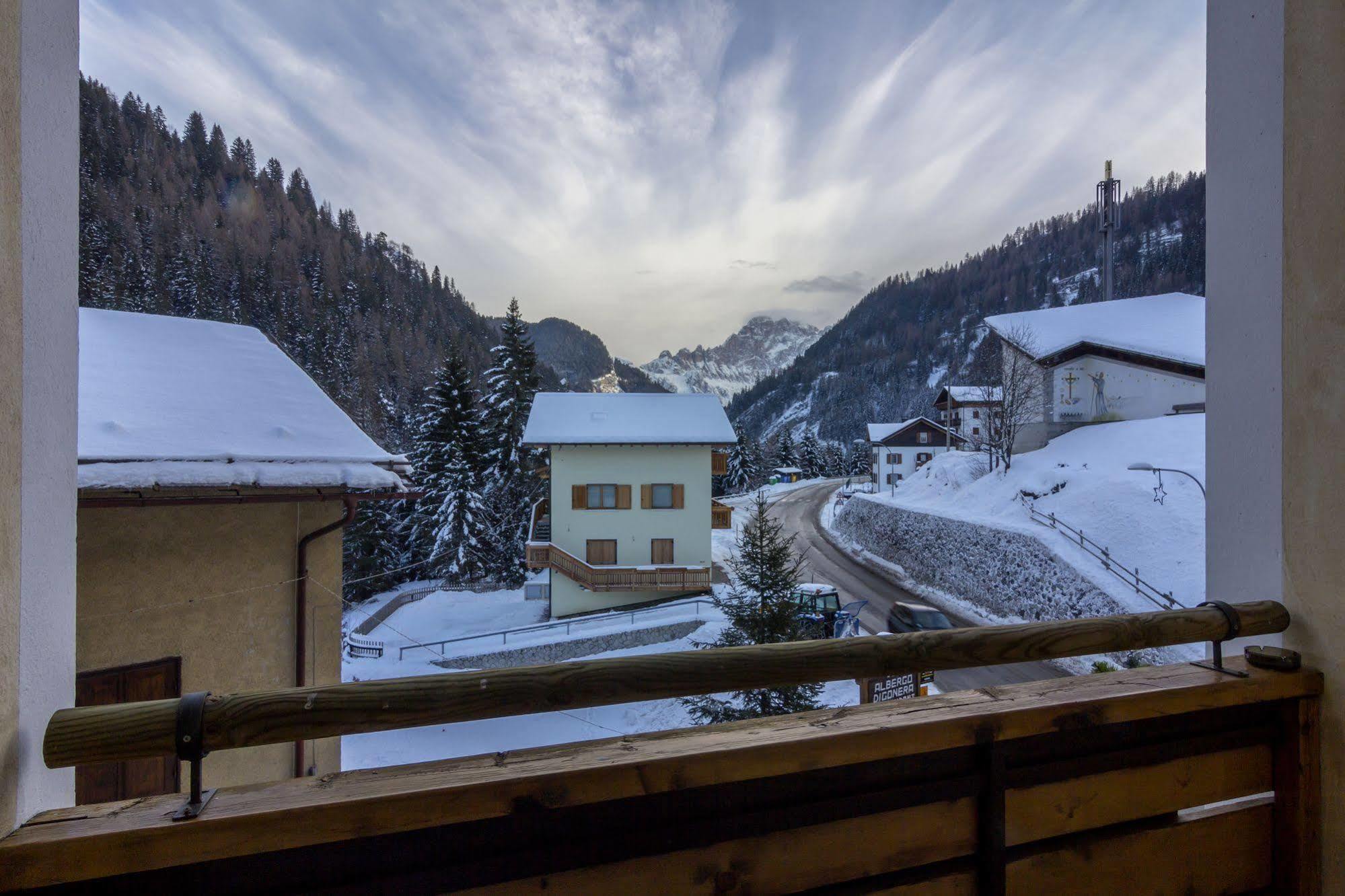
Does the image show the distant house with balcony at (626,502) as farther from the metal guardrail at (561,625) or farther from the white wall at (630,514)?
the metal guardrail at (561,625)

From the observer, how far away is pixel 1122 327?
21391 mm

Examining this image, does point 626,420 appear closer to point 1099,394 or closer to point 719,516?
point 719,516

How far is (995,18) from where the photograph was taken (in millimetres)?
5211

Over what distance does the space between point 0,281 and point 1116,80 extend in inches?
218

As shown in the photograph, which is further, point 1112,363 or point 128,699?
point 1112,363

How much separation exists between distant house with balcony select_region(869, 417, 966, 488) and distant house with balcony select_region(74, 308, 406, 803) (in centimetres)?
3617

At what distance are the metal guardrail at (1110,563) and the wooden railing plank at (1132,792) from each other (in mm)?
10475

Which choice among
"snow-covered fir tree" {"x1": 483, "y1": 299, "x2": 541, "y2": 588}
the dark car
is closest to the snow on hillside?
the dark car

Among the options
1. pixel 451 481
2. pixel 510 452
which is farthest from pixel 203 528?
pixel 510 452

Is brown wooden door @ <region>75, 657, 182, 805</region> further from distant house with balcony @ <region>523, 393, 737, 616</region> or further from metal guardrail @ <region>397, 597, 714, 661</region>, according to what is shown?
distant house with balcony @ <region>523, 393, 737, 616</region>

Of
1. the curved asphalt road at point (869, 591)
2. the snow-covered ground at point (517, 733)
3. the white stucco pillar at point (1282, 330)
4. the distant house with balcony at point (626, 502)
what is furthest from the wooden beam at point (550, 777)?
the distant house with balcony at point (626, 502)

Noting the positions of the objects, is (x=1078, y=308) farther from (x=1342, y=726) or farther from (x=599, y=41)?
(x=1342, y=726)

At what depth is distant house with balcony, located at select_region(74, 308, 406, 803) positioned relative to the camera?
3.25 meters

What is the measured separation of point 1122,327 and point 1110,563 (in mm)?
13730
